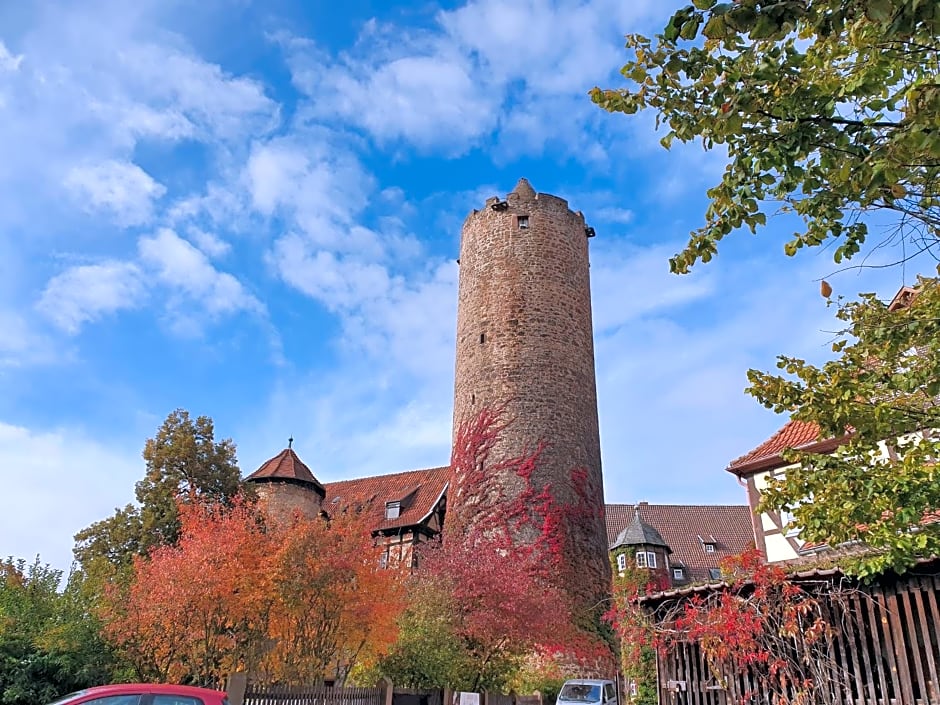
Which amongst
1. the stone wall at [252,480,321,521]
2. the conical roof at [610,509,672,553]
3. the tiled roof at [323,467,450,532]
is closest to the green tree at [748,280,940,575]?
the tiled roof at [323,467,450,532]

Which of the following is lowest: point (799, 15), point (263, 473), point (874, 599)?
point (874, 599)

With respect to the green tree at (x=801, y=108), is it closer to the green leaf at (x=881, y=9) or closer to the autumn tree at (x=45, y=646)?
the green leaf at (x=881, y=9)

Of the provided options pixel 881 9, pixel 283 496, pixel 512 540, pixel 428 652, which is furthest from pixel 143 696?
pixel 283 496

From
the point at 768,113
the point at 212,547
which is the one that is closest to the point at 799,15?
the point at 768,113

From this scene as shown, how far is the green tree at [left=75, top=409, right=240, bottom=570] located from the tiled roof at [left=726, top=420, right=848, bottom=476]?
44.9 ft

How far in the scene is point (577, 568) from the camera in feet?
69.7

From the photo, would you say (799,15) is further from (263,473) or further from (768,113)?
(263,473)

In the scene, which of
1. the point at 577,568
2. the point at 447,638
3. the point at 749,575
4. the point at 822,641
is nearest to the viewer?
the point at 822,641

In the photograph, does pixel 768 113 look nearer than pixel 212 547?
Yes

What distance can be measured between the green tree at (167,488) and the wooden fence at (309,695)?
8.87m

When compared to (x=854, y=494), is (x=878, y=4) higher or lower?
higher

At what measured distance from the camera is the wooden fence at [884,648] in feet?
22.3

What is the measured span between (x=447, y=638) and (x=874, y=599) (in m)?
8.69

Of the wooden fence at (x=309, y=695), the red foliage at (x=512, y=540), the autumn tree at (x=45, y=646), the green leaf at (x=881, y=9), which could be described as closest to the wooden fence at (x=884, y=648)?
the green leaf at (x=881, y=9)
